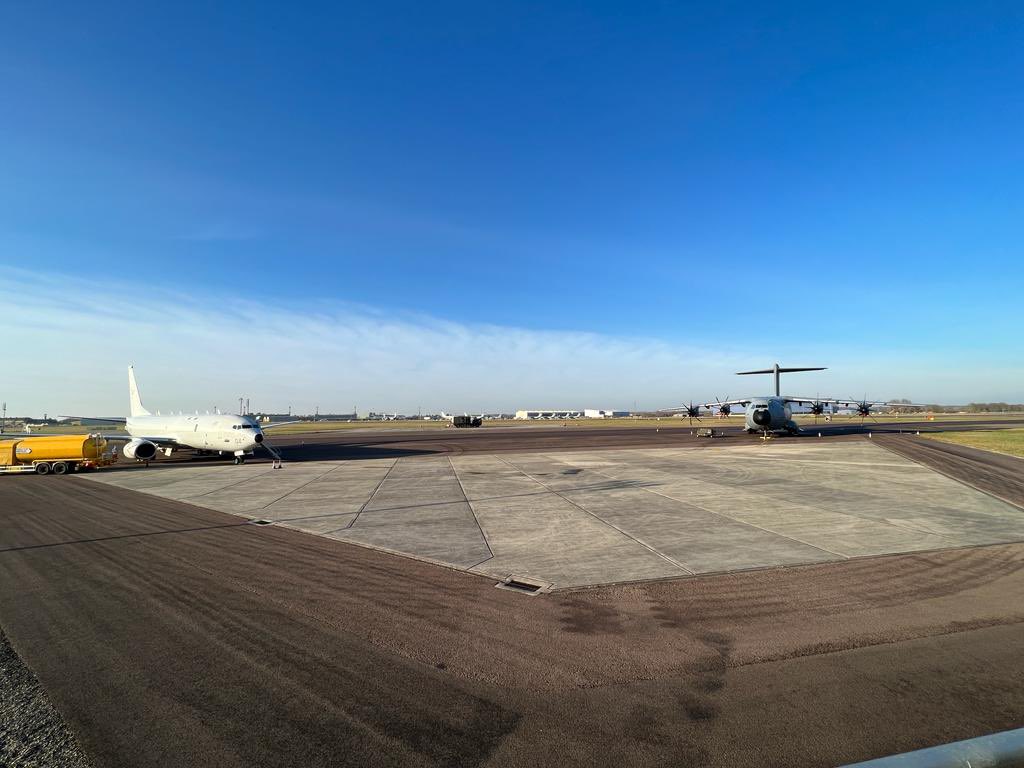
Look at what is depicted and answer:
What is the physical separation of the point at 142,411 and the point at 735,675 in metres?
43.3

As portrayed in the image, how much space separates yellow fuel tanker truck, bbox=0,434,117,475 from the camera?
2344 centimetres

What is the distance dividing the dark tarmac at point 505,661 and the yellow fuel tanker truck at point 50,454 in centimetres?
1992

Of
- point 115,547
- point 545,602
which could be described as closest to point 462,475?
point 115,547

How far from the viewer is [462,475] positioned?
21.1 meters

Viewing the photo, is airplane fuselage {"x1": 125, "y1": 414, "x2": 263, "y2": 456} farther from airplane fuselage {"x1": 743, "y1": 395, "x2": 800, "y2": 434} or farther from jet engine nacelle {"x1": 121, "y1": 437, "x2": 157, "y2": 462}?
airplane fuselage {"x1": 743, "y1": 395, "x2": 800, "y2": 434}

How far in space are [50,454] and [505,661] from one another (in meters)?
29.9

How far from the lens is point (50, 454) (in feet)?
78.1

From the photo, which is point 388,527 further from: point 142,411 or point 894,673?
point 142,411

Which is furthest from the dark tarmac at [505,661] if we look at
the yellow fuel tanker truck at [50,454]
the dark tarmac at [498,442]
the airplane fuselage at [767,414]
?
the airplane fuselage at [767,414]

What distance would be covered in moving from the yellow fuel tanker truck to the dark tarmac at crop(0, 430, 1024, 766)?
65.4 ft

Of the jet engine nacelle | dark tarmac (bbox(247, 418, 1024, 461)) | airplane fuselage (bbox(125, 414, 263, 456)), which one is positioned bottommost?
dark tarmac (bbox(247, 418, 1024, 461))

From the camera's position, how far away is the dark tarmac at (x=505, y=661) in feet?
12.8

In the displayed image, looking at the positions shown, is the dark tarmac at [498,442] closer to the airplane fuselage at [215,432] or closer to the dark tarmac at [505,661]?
the airplane fuselage at [215,432]

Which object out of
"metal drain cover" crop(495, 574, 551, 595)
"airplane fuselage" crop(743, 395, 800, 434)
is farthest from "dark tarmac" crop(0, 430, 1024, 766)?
"airplane fuselage" crop(743, 395, 800, 434)
